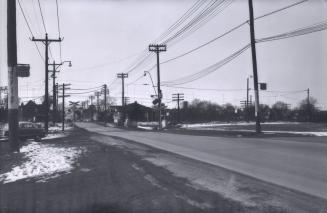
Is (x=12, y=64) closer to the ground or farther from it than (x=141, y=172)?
farther from it

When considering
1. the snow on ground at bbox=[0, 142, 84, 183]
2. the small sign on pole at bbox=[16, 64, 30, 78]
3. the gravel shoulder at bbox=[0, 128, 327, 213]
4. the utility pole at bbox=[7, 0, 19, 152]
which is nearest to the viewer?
the gravel shoulder at bbox=[0, 128, 327, 213]

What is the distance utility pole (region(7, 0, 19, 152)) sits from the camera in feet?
53.0

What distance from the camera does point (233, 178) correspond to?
1016cm

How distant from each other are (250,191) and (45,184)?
428 cm

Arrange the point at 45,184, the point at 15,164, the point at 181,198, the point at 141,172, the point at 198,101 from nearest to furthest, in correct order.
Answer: the point at 181,198, the point at 45,184, the point at 141,172, the point at 15,164, the point at 198,101

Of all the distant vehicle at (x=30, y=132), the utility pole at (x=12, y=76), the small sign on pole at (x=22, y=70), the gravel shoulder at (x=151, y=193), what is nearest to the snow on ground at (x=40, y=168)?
the gravel shoulder at (x=151, y=193)

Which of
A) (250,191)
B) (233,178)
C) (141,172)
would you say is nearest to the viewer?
(250,191)

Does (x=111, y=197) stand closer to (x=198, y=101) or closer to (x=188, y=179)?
(x=188, y=179)

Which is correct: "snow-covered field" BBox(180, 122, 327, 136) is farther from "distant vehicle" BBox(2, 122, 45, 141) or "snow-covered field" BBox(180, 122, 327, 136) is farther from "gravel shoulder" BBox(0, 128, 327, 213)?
"gravel shoulder" BBox(0, 128, 327, 213)

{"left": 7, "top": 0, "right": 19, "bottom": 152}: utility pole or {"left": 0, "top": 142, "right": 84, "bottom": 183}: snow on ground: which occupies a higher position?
{"left": 7, "top": 0, "right": 19, "bottom": 152}: utility pole

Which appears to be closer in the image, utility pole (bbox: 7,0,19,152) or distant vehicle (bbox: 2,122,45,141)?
utility pole (bbox: 7,0,19,152)

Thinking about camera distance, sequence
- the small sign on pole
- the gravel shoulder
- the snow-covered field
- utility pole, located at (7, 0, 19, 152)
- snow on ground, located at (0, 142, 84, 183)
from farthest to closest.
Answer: the snow-covered field
the small sign on pole
utility pole, located at (7, 0, 19, 152)
snow on ground, located at (0, 142, 84, 183)
the gravel shoulder

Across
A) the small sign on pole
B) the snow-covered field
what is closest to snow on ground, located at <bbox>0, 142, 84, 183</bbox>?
the small sign on pole

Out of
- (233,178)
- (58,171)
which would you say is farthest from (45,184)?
(233,178)
